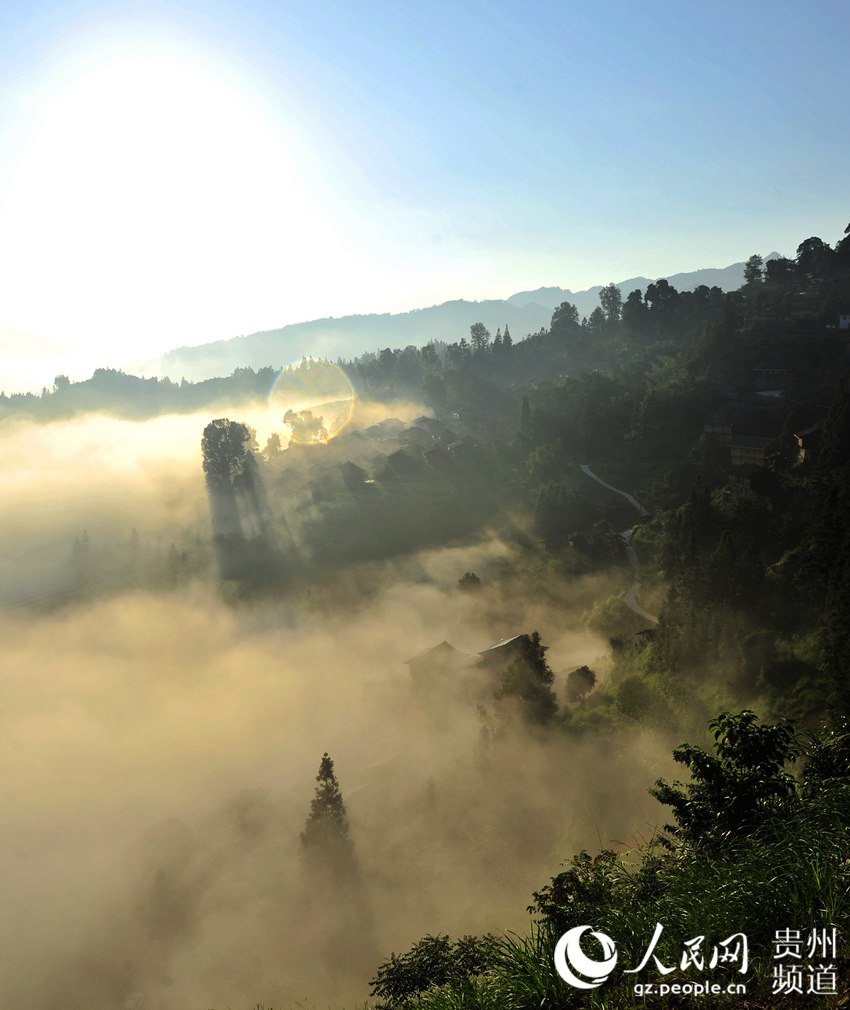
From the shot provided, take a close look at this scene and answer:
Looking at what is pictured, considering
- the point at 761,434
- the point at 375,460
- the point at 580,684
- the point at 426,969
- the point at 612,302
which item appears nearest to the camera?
the point at 426,969

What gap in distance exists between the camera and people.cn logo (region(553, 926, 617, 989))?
804 cm

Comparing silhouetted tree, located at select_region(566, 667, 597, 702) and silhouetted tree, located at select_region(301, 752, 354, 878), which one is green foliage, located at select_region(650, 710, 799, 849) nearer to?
silhouetted tree, located at select_region(301, 752, 354, 878)

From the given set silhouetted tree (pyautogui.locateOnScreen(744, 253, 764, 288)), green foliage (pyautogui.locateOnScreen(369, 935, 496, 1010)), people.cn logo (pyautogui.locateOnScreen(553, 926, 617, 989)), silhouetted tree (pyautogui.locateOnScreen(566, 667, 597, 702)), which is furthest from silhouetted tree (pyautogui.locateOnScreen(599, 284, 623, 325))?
people.cn logo (pyautogui.locateOnScreen(553, 926, 617, 989))

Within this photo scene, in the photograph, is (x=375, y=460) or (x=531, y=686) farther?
(x=375, y=460)

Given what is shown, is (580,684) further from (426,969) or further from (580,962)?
(580,962)

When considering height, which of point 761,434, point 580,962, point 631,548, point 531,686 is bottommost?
point 531,686

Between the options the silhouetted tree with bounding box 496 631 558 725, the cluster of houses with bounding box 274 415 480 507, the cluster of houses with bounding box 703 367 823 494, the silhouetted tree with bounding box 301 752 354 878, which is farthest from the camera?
the cluster of houses with bounding box 274 415 480 507

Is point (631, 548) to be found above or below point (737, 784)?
below

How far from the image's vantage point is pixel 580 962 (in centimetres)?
838

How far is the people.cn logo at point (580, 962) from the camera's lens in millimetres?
8039

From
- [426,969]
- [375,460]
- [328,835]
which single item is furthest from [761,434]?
[426,969]

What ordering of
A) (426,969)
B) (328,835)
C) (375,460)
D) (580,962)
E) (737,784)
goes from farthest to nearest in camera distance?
(375,460), (328,835), (426,969), (737,784), (580,962)

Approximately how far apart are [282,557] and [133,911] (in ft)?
201

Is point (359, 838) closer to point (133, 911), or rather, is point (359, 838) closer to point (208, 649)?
point (133, 911)
